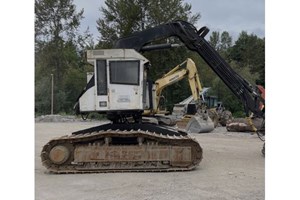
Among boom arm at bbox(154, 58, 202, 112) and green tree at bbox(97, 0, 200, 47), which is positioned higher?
green tree at bbox(97, 0, 200, 47)

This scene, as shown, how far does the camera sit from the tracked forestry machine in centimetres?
793

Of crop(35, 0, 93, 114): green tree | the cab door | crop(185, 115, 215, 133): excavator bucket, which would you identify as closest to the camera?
the cab door

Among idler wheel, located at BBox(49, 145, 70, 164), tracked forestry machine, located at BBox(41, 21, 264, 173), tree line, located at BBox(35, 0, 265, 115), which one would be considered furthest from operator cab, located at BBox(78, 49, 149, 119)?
tree line, located at BBox(35, 0, 265, 115)

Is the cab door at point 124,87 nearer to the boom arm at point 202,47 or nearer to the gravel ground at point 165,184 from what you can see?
the boom arm at point 202,47

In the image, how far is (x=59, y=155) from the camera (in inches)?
313

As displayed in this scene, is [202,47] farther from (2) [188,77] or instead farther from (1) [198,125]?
(1) [198,125]

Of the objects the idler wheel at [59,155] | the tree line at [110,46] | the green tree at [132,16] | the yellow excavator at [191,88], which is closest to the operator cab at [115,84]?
the idler wheel at [59,155]

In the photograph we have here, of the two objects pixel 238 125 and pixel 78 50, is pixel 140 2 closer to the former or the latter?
pixel 78 50

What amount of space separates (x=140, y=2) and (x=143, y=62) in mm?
24338

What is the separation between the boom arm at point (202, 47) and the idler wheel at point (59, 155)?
3000 millimetres

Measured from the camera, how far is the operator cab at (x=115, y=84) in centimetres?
834

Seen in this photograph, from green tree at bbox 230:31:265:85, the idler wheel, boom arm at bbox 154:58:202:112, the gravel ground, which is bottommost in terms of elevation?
the gravel ground

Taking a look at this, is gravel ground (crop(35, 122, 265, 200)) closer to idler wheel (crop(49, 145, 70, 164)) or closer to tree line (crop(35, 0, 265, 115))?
idler wheel (crop(49, 145, 70, 164))

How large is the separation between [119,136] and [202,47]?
3321 millimetres
